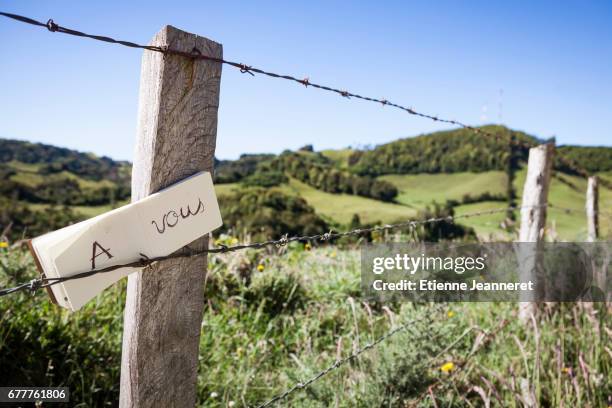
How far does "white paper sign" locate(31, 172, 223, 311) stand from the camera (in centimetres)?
88

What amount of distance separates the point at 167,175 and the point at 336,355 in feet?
6.42

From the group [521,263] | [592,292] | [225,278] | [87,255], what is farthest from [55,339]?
[592,292]

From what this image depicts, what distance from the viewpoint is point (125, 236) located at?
957 millimetres

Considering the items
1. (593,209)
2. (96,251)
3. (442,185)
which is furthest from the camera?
(442,185)

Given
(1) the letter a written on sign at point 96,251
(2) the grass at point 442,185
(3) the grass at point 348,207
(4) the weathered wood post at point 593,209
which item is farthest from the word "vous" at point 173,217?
(2) the grass at point 442,185

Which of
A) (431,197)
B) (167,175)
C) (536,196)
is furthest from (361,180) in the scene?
(167,175)

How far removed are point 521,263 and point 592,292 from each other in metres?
0.51

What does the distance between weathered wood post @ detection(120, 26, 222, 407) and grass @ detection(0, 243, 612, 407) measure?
41.7 inches

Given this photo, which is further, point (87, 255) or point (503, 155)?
point (503, 155)

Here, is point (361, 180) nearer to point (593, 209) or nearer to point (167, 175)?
point (593, 209)

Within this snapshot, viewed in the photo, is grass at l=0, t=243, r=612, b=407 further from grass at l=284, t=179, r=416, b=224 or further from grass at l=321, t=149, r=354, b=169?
grass at l=321, t=149, r=354, b=169

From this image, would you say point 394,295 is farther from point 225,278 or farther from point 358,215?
point 358,215

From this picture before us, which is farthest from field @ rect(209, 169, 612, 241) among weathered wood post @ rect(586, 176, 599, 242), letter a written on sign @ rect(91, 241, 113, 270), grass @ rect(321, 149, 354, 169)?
letter a written on sign @ rect(91, 241, 113, 270)

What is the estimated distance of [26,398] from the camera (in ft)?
6.42
